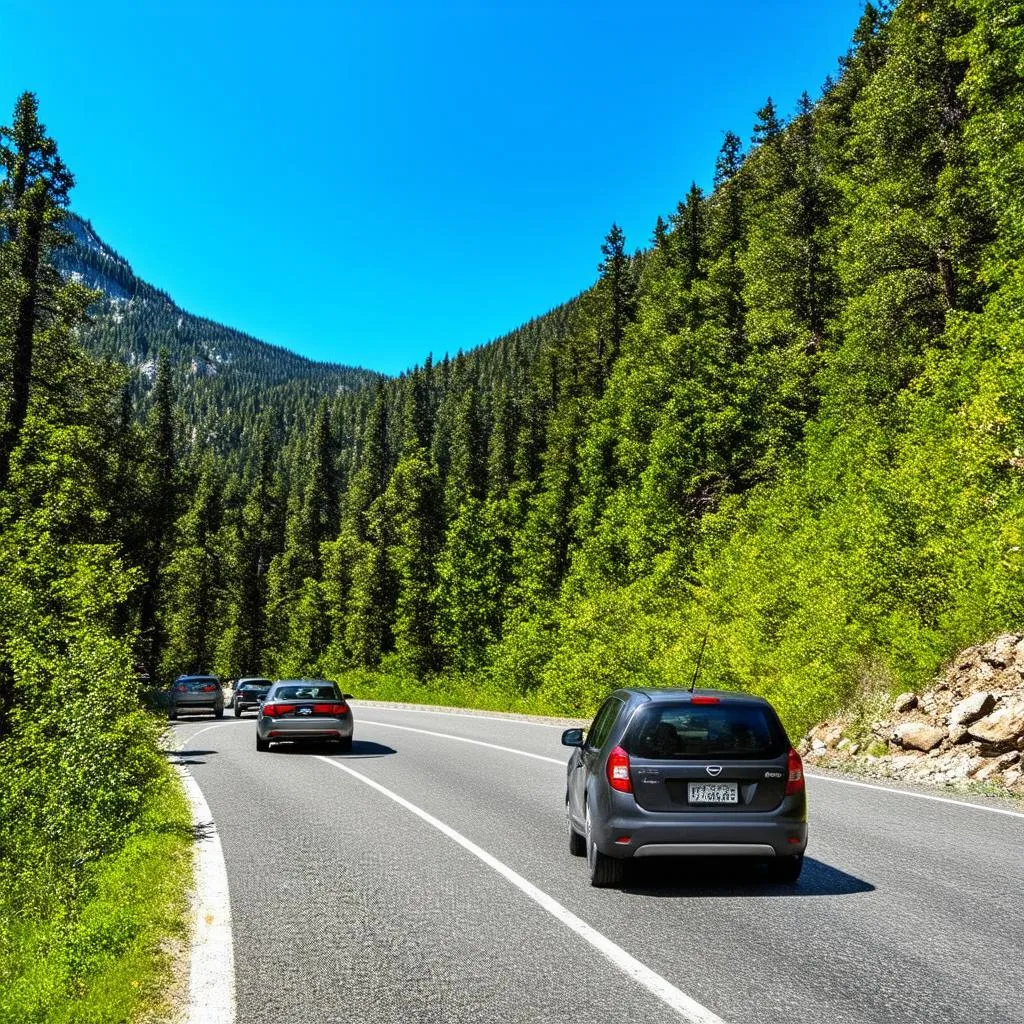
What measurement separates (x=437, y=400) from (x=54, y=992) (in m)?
153

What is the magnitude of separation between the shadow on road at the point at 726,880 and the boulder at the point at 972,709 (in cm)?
604

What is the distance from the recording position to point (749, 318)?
41188 mm

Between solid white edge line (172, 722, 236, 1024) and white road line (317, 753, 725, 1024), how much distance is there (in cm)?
220

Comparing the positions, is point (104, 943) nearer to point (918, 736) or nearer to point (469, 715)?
point (918, 736)

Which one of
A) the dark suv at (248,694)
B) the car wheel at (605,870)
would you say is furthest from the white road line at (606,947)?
the dark suv at (248,694)

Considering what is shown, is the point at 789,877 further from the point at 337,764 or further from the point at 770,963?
the point at 337,764

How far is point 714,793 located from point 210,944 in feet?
12.7

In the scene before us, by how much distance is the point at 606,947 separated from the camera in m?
5.39

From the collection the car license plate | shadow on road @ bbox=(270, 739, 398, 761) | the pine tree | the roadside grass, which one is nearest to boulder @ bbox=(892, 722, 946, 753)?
the car license plate

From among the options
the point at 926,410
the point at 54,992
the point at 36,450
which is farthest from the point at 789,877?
the point at 36,450

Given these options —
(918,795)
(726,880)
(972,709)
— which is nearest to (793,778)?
(726,880)

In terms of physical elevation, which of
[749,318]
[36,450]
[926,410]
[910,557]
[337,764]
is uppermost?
[749,318]

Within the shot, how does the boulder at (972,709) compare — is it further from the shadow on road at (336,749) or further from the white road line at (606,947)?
the shadow on road at (336,749)

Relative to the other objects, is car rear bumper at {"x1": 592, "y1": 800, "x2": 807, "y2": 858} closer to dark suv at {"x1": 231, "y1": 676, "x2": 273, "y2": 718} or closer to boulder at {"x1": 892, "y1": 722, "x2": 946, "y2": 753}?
boulder at {"x1": 892, "y1": 722, "x2": 946, "y2": 753}
